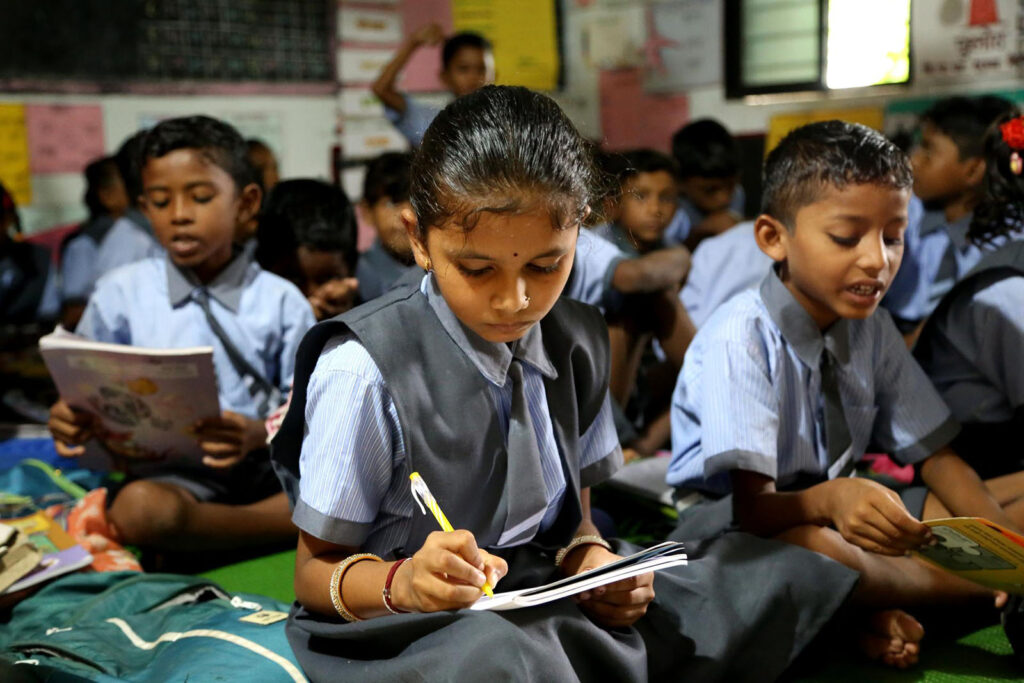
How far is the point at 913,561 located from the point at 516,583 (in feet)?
2.07

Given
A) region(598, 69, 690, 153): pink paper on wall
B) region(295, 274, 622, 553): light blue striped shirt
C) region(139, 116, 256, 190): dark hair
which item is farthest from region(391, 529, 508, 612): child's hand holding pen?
region(598, 69, 690, 153): pink paper on wall

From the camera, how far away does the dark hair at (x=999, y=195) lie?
68.5 inches

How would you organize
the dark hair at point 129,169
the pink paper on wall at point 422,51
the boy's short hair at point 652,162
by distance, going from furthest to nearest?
the pink paper on wall at point 422,51 < the dark hair at point 129,169 < the boy's short hair at point 652,162

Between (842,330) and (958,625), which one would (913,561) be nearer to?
(958,625)

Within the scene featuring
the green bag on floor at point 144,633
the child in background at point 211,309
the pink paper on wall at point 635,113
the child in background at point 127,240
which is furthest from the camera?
the pink paper on wall at point 635,113

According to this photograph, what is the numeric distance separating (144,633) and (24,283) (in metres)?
2.31

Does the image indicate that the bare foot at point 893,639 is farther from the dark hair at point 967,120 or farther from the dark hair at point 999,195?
the dark hair at point 967,120

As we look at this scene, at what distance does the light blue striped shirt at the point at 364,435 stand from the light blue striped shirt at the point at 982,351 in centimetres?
88

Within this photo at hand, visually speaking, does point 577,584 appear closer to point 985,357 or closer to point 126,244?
point 985,357

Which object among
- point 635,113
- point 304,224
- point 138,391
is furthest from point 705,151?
point 138,391

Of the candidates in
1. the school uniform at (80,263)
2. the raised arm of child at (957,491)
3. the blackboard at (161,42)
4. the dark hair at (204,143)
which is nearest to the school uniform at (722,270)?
the raised arm of child at (957,491)

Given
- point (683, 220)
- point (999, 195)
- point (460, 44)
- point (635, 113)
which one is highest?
point (460, 44)

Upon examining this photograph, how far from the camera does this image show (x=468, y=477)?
1.12 metres

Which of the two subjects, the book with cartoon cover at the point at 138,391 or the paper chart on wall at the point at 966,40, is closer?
the book with cartoon cover at the point at 138,391
